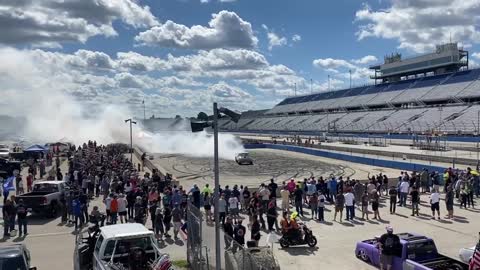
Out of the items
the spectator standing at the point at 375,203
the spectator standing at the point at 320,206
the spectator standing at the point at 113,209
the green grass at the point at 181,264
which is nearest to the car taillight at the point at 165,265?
the green grass at the point at 181,264

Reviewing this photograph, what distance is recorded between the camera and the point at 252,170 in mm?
41062

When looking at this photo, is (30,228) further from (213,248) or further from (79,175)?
(213,248)

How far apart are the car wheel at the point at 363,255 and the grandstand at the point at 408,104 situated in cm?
5047

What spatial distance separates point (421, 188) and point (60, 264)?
66.4 feet

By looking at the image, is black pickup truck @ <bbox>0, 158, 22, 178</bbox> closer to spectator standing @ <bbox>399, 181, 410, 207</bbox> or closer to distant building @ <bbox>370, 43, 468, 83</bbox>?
spectator standing @ <bbox>399, 181, 410, 207</bbox>

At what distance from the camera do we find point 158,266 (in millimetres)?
9320

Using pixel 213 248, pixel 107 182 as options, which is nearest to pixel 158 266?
pixel 213 248

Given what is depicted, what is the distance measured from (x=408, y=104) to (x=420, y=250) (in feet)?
283

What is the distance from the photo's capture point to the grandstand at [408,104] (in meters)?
71.4

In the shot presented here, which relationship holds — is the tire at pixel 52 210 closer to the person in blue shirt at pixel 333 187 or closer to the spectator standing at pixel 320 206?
the spectator standing at pixel 320 206

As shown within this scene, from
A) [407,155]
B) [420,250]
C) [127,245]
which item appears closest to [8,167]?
[127,245]

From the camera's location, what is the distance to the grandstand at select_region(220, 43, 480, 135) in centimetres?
7144

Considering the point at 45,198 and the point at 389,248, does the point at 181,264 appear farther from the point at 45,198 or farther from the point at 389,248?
the point at 45,198

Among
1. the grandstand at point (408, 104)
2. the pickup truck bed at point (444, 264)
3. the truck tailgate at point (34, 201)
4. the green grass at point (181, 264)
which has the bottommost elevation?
the green grass at point (181, 264)
